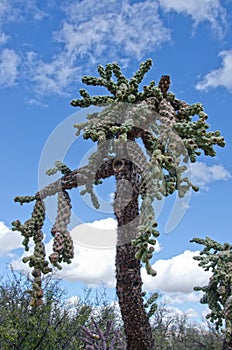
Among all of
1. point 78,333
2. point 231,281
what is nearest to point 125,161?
point 231,281

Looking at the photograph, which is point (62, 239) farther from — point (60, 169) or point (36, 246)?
point (60, 169)

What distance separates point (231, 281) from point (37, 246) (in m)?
2.36

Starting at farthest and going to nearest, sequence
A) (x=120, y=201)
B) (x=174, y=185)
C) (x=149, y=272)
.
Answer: (x=120, y=201)
(x=174, y=185)
(x=149, y=272)

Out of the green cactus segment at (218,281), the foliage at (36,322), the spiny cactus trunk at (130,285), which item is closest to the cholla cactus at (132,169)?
the spiny cactus trunk at (130,285)

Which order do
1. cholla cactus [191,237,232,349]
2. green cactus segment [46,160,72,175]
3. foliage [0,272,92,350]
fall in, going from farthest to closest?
foliage [0,272,92,350] < cholla cactus [191,237,232,349] < green cactus segment [46,160,72,175]

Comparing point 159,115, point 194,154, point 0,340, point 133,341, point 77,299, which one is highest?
point 77,299

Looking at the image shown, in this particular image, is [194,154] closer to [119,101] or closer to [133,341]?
[119,101]

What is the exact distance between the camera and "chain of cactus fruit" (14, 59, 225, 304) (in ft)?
8.89

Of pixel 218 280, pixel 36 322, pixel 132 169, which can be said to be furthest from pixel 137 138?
pixel 36 322

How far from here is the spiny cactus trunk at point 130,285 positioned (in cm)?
281

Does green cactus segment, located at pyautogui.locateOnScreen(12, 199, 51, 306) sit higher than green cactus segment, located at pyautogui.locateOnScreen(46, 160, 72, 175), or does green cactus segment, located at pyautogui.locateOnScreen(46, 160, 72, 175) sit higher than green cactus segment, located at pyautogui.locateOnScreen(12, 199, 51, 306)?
green cactus segment, located at pyautogui.locateOnScreen(46, 160, 72, 175)

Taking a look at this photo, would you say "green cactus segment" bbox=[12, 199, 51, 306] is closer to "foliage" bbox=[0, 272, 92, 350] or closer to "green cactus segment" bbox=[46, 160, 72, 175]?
"green cactus segment" bbox=[46, 160, 72, 175]

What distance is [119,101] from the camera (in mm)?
3236

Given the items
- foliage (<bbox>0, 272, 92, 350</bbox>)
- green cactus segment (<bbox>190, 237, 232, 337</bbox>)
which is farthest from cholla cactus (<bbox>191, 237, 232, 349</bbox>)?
foliage (<bbox>0, 272, 92, 350</bbox>)
